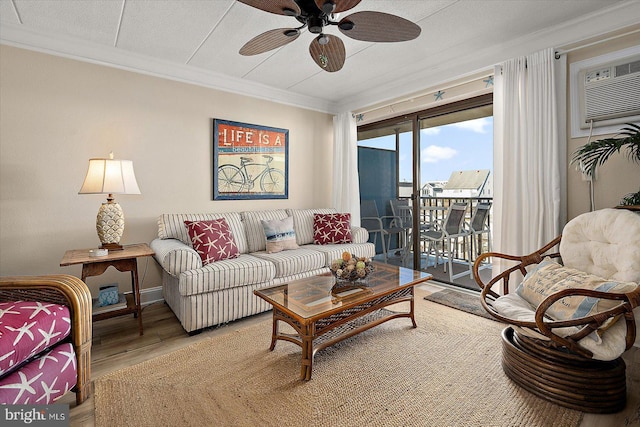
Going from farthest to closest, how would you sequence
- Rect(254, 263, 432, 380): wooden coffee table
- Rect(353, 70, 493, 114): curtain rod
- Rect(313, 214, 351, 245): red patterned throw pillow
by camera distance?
1. Rect(313, 214, 351, 245): red patterned throw pillow
2. Rect(353, 70, 493, 114): curtain rod
3. Rect(254, 263, 432, 380): wooden coffee table

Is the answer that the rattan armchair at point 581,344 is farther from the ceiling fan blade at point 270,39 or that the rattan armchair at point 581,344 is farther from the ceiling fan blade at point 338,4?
the ceiling fan blade at point 270,39

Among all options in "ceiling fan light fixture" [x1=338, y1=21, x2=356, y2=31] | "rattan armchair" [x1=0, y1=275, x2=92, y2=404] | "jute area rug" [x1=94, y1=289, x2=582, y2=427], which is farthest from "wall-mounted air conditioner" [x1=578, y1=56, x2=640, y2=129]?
"rattan armchair" [x1=0, y1=275, x2=92, y2=404]

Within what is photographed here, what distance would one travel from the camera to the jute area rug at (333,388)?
4.97 feet

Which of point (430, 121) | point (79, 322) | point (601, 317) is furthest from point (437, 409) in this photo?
point (430, 121)

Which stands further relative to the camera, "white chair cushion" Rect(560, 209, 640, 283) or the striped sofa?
the striped sofa

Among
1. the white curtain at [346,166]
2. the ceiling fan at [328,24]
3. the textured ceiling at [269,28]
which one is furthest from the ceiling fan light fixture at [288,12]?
the white curtain at [346,166]

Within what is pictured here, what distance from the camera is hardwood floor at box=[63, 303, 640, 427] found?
1514mm

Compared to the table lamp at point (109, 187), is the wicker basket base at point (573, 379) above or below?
below

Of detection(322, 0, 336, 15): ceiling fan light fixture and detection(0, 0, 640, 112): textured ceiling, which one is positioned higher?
detection(0, 0, 640, 112): textured ceiling

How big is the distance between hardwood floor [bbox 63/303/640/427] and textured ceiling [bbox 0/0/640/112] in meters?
2.43

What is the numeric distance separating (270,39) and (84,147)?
2.08 meters

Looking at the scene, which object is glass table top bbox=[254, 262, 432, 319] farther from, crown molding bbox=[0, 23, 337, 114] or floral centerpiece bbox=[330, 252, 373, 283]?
crown molding bbox=[0, 23, 337, 114]

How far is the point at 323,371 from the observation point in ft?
6.27

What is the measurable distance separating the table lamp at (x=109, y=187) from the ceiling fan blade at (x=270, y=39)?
1.39 metres
